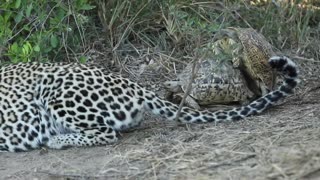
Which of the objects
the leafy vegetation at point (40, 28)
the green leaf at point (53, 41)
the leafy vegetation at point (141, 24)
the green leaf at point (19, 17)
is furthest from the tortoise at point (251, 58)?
the green leaf at point (19, 17)

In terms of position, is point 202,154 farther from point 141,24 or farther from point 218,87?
point 141,24

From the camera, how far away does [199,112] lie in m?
6.43

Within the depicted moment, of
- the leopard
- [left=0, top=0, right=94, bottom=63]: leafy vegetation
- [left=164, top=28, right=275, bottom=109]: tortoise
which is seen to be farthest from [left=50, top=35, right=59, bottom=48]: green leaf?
[left=164, top=28, right=275, bottom=109]: tortoise

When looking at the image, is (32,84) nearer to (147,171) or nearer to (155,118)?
(155,118)

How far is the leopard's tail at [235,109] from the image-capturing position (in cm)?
631

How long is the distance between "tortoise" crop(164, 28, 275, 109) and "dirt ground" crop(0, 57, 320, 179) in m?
0.38

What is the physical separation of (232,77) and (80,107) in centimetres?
169

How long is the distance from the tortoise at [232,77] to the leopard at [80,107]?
1.84 feet

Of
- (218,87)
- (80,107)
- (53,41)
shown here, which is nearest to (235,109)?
(218,87)

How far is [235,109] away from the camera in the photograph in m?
6.46

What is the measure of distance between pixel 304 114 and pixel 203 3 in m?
2.80

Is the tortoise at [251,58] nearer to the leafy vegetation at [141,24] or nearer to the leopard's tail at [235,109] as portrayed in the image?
the leopard's tail at [235,109]

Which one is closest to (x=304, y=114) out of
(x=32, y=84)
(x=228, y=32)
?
(x=228, y=32)

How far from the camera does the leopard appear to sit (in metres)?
6.21
